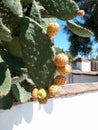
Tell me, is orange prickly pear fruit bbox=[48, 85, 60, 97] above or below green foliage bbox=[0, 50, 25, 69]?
below

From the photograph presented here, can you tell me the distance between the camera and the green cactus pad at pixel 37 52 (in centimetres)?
182

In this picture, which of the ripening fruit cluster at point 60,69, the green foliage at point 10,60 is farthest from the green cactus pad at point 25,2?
the ripening fruit cluster at point 60,69

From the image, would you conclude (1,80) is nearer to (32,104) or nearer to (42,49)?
(42,49)

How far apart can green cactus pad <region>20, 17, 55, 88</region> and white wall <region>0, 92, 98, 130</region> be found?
1141 mm

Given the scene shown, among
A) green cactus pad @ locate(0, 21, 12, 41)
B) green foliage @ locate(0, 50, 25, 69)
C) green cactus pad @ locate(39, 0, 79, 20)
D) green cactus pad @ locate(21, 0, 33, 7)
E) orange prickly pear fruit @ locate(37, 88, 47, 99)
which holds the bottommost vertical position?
orange prickly pear fruit @ locate(37, 88, 47, 99)

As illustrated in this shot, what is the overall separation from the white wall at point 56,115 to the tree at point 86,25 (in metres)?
11.0

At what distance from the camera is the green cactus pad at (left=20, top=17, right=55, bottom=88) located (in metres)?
1.82

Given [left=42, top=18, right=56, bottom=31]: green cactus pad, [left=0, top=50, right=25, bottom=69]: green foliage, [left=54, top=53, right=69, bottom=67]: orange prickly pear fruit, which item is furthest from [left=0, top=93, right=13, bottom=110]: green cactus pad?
[left=54, top=53, right=69, bottom=67]: orange prickly pear fruit

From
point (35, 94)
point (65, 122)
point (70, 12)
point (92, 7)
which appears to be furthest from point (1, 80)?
point (92, 7)

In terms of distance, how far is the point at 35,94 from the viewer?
5.90 feet

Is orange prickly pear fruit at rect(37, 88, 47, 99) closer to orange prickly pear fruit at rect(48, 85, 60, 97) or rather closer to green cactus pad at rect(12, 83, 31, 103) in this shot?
orange prickly pear fruit at rect(48, 85, 60, 97)

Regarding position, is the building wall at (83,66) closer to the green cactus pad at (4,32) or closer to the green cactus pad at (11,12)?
the green cactus pad at (11,12)

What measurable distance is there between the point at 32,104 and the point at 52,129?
0.43 m

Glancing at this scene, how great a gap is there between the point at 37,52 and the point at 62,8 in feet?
0.79
